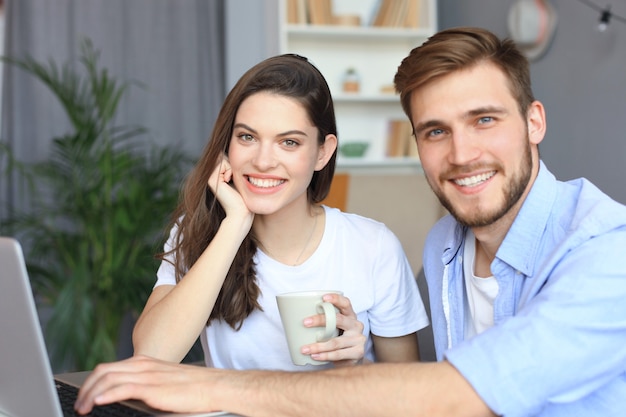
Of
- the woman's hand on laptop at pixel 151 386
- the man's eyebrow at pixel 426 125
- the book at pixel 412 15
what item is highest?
the book at pixel 412 15

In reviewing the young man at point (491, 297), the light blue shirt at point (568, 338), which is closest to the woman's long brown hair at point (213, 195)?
the young man at point (491, 297)

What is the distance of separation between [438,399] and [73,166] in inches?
111

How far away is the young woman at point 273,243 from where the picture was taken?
5.58 ft

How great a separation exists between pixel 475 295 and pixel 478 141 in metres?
0.30

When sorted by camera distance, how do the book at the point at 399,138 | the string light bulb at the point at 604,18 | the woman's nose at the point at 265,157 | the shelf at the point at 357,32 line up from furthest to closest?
the book at the point at 399,138 → the shelf at the point at 357,32 → the string light bulb at the point at 604,18 → the woman's nose at the point at 265,157

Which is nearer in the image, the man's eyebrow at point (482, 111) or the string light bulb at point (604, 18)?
the man's eyebrow at point (482, 111)

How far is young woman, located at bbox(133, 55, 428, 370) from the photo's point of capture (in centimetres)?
170

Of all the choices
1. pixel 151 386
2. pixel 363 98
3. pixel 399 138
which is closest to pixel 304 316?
pixel 151 386

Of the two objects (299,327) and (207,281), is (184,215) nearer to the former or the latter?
(207,281)

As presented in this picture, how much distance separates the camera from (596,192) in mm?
1275

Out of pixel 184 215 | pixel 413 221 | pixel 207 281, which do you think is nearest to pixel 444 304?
pixel 207 281

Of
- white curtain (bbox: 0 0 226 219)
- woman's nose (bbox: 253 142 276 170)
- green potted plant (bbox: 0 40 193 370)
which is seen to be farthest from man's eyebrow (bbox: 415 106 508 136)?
white curtain (bbox: 0 0 226 219)

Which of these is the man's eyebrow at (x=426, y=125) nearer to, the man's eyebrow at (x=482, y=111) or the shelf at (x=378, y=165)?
the man's eyebrow at (x=482, y=111)

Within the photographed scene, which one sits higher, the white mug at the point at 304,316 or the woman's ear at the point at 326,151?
the woman's ear at the point at 326,151
